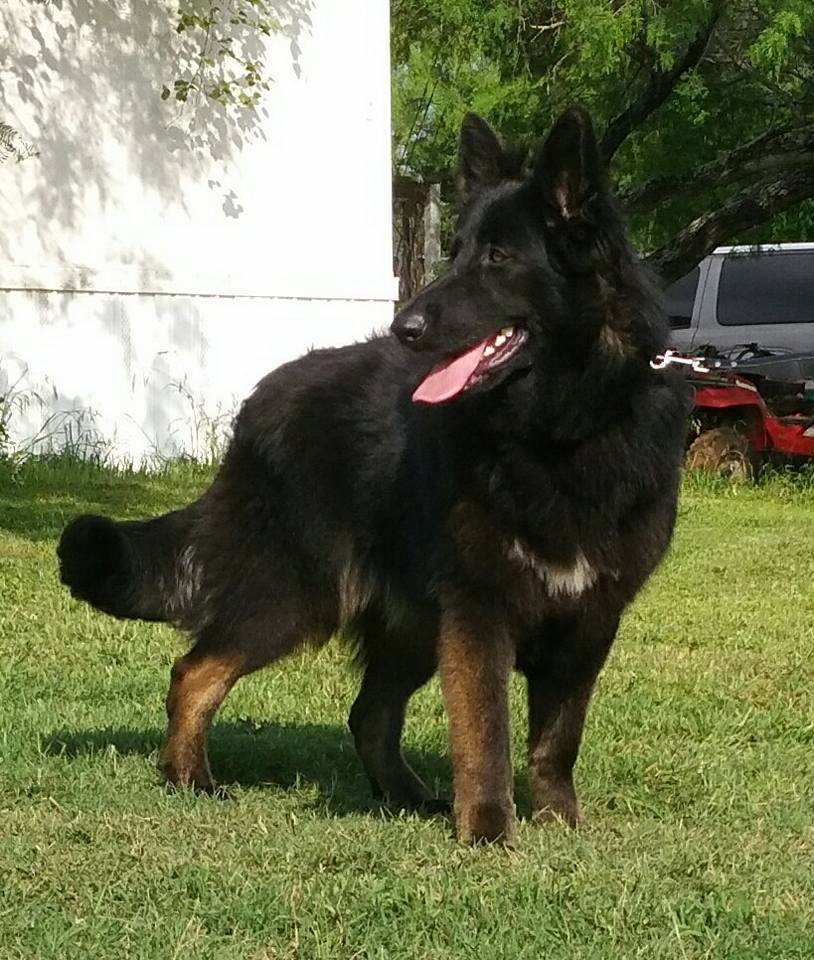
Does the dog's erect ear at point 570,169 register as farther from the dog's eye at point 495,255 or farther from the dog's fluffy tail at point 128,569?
the dog's fluffy tail at point 128,569

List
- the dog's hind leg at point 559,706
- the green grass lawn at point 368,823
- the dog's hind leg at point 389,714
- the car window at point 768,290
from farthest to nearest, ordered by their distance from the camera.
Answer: the car window at point 768,290 < the dog's hind leg at point 389,714 < the dog's hind leg at point 559,706 < the green grass lawn at point 368,823

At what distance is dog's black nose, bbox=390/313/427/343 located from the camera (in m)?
4.39

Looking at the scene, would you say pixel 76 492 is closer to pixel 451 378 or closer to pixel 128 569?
pixel 128 569

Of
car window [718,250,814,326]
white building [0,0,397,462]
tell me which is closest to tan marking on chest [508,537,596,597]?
white building [0,0,397,462]

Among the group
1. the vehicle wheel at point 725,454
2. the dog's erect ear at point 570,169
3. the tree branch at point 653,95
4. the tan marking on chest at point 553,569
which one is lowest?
the vehicle wheel at point 725,454

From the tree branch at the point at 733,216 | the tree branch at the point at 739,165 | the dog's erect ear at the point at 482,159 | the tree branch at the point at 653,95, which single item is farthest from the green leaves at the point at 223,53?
the dog's erect ear at the point at 482,159

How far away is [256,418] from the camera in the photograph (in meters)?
5.35

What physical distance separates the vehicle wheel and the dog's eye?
11.0 meters

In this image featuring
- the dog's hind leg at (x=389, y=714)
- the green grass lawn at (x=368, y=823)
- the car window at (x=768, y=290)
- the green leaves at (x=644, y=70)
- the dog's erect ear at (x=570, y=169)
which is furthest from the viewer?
the car window at (x=768, y=290)

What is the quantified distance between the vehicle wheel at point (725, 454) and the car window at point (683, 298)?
355 centimetres

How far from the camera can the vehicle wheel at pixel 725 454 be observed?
49.8 ft

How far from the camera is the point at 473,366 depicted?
4.42m

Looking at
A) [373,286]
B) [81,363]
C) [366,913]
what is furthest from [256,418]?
[373,286]

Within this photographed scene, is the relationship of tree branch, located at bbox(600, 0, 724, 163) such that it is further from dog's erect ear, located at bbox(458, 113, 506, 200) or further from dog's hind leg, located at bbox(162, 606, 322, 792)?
dog's hind leg, located at bbox(162, 606, 322, 792)
